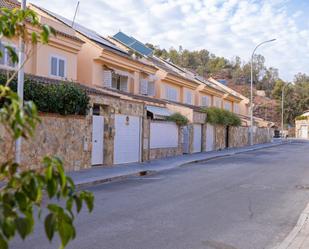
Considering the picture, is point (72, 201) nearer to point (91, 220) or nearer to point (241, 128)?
point (91, 220)

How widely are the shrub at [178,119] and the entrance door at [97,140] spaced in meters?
8.76

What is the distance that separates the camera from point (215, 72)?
131250 mm

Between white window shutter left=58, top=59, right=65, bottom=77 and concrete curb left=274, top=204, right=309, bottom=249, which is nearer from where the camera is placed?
concrete curb left=274, top=204, right=309, bottom=249

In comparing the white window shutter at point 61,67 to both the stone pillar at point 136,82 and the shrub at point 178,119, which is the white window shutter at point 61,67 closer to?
the shrub at point 178,119

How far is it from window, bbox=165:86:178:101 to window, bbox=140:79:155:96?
9.15 feet

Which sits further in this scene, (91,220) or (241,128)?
(241,128)

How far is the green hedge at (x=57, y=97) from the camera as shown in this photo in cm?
1622

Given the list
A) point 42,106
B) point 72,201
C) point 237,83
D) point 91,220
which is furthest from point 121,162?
point 237,83

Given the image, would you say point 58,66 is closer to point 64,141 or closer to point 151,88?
point 64,141

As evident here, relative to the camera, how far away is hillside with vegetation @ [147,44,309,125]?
105 m

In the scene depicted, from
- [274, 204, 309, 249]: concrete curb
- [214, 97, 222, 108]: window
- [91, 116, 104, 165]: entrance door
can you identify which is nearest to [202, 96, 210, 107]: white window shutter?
[214, 97, 222, 108]: window

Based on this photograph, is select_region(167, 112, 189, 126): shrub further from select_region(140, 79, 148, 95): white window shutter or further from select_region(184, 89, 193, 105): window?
select_region(184, 89, 193, 105): window

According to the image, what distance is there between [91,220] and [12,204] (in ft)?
24.6

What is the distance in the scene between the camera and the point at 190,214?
10.2 metres
